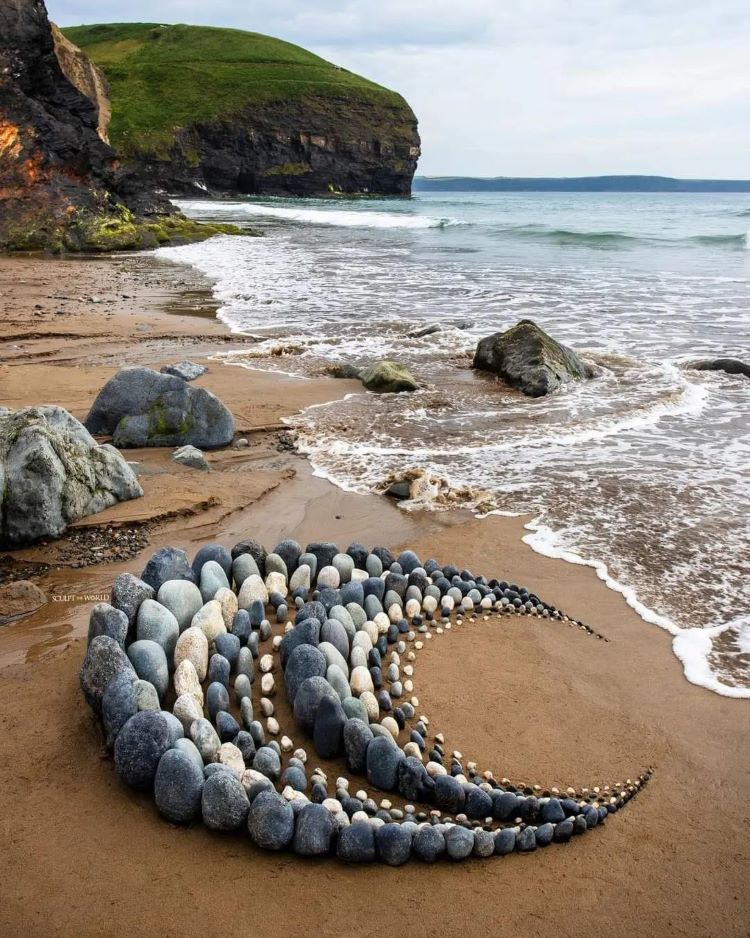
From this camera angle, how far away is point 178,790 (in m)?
2.25

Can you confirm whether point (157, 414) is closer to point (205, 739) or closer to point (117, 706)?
point (117, 706)

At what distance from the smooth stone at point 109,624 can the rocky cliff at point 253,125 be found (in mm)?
67215

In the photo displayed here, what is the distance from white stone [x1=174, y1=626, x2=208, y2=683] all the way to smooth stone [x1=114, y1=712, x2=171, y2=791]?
43cm

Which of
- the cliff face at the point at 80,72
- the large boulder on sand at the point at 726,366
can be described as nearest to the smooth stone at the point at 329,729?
the large boulder on sand at the point at 726,366

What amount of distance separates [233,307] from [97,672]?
10.4 meters

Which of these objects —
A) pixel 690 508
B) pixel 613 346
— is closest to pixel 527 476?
pixel 690 508

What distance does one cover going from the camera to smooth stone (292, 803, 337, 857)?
2.18 m

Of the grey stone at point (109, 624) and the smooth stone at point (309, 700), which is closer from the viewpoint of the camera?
the smooth stone at point (309, 700)

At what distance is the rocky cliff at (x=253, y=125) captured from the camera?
7044 centimetres

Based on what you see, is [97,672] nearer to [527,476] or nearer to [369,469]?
[369,469]

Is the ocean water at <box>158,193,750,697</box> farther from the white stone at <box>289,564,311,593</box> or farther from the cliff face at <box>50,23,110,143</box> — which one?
the cliff face at <box>50,23,110,143</box>

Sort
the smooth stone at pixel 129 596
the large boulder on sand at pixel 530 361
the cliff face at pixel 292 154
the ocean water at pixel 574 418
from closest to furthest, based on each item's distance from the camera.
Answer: the smooth stone at pixel 129 596
the ocean water at pixel 574 418
the large boulder on sand at pixel 530 361
the cliff face at pixel 292 154

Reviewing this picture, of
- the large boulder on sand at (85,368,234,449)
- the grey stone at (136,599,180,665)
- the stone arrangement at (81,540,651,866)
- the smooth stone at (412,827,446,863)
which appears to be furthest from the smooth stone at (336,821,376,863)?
the large boulder on sand at (85,368,234,449)

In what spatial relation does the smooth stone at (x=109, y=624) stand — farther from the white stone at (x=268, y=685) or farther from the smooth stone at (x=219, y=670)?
the white stone at (x=268, y=685)
